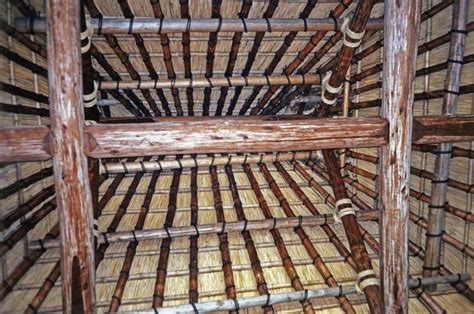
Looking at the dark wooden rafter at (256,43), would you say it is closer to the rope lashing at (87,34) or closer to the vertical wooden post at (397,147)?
the vertical wooden post at (397,147)

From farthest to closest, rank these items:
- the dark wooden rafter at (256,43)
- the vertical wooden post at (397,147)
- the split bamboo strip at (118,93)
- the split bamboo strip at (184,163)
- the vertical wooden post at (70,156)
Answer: the split bamboo strip at (184,163) < the split bamboo strip at (118,93) < the dark wooden rafter at (256,43) < the vertical wooden post at (397,147) < the vertical wooden post at (70,156)

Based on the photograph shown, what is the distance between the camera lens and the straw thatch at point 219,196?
2.01 meters

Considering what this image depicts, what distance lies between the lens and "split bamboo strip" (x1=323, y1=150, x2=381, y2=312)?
1.79m

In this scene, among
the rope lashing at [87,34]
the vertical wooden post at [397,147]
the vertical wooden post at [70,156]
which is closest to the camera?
the vertical wooden post at [70,156]

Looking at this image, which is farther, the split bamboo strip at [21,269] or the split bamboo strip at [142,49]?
the split bamboo strip at [142,49]

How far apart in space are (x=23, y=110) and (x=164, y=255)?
1.37 m

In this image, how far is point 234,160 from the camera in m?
3.05

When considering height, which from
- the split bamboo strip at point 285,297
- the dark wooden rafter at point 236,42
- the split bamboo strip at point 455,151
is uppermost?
the dark wooden rafter at point 236,42

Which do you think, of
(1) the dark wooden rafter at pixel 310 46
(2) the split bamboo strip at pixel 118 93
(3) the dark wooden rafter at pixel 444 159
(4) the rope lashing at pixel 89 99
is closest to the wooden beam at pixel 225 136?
(3) the dark wooden rafter at pixel 444 159

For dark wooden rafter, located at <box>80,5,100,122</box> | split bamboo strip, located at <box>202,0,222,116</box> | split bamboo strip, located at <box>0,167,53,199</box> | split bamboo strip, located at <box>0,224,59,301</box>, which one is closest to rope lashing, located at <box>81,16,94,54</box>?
dark wooden rafter, located at <box>80,5,100,122</box>

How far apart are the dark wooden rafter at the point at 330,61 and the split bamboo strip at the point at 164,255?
1.36 metres

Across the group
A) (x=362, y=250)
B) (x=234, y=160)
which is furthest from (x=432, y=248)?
(x=234, y=160)

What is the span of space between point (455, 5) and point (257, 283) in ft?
7.18

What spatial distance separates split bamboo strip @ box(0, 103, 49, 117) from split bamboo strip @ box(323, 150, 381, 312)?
199 cm
